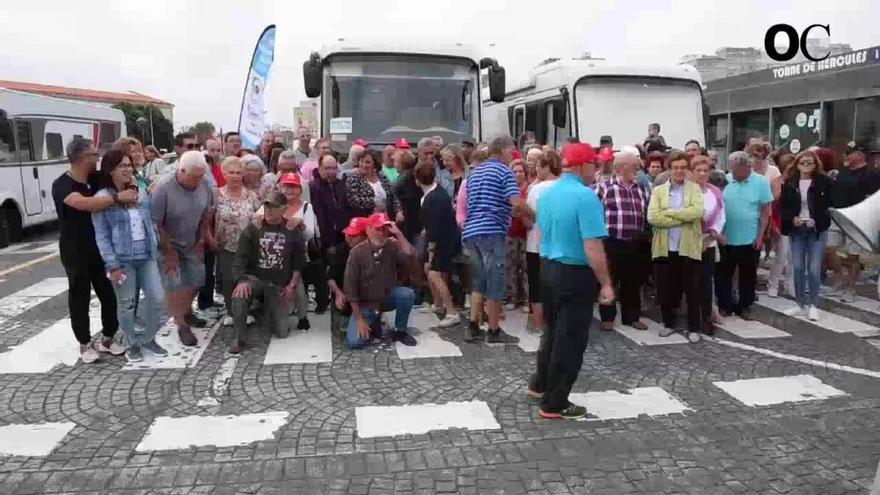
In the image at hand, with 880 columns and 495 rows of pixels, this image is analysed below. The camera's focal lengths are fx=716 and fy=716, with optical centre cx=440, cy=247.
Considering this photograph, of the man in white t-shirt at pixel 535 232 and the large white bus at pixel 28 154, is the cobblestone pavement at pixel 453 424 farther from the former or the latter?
the large white bus at pixel 28 154

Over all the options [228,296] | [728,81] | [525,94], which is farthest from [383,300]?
[728,81]

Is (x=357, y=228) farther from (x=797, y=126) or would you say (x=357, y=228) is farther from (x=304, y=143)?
(x=797, y=126)

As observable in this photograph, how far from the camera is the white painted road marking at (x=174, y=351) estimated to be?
5.80 meters

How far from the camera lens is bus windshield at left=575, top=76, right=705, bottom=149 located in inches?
439

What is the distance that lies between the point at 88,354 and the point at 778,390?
544 cm

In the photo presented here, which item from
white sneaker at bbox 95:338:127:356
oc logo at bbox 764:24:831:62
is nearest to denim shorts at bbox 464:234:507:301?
white sneaker at bbox 95:338:127:356

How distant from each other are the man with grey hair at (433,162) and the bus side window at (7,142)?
9.26 meters

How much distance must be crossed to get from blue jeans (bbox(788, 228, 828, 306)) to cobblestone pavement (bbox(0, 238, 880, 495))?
3.34 feet

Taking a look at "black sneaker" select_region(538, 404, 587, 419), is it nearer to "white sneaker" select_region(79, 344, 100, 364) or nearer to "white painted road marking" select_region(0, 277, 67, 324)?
"white sneaker" select_region(79, 344, 100, 364)

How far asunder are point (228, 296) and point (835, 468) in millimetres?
5197

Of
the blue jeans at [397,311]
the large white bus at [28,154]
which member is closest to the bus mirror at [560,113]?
the blue jeans at [397,311]

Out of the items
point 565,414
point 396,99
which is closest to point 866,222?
point 565,414

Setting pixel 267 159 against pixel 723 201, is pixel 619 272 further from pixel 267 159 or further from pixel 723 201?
pixel 267 159

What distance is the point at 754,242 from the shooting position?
7285 millimetres
